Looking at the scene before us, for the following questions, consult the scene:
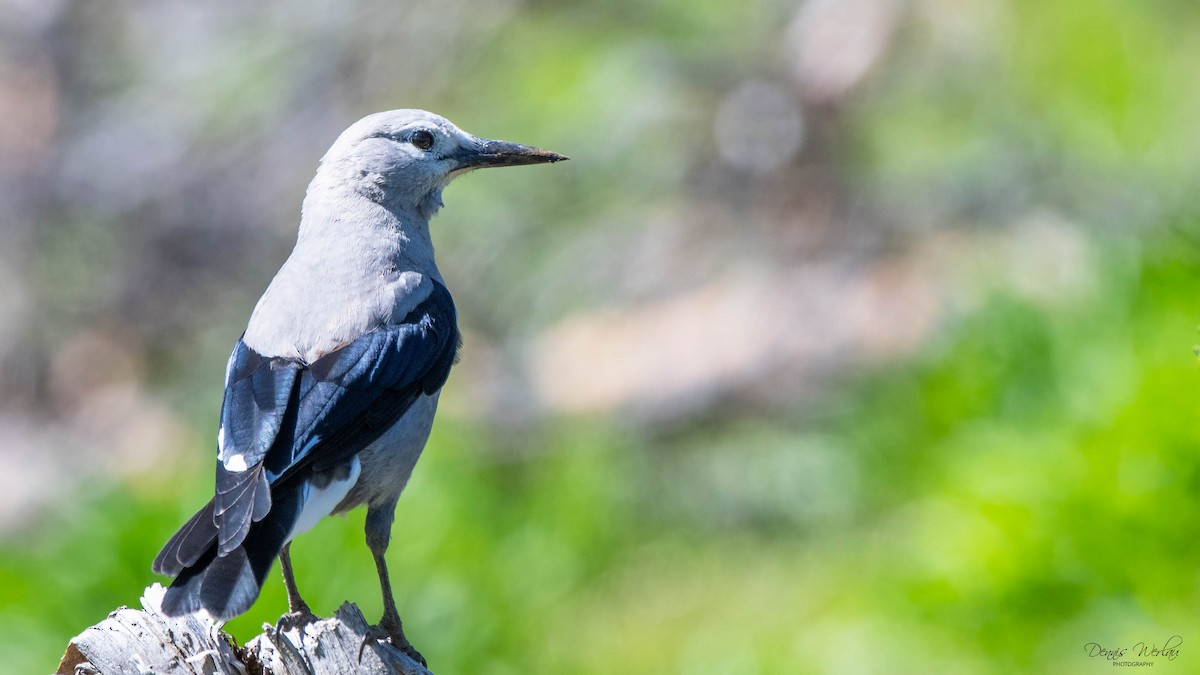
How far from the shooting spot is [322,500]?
3.27 metres

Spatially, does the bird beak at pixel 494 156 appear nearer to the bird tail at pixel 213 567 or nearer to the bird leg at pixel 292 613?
the bird leg at pixel 292 613

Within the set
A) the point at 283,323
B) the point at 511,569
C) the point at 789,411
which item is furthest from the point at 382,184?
the point at 789,411

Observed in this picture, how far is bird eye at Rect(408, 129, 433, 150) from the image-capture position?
4.03 m

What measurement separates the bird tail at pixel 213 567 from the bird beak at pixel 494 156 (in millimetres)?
1413

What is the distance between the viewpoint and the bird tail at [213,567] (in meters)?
2.81

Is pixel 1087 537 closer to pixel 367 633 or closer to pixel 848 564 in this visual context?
pixel 848 564

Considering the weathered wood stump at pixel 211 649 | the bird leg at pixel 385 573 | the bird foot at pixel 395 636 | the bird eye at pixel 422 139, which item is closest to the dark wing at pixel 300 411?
the weathered wood stump at pixel 211 649

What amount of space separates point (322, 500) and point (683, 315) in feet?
16.6

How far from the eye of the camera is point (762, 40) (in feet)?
26.4

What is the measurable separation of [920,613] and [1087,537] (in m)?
0.78

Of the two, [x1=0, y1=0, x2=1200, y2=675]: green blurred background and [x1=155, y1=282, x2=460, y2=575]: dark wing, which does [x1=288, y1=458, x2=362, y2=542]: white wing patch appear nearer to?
[x1=155, y1=282, x2=460, y2=575]: dark wing
